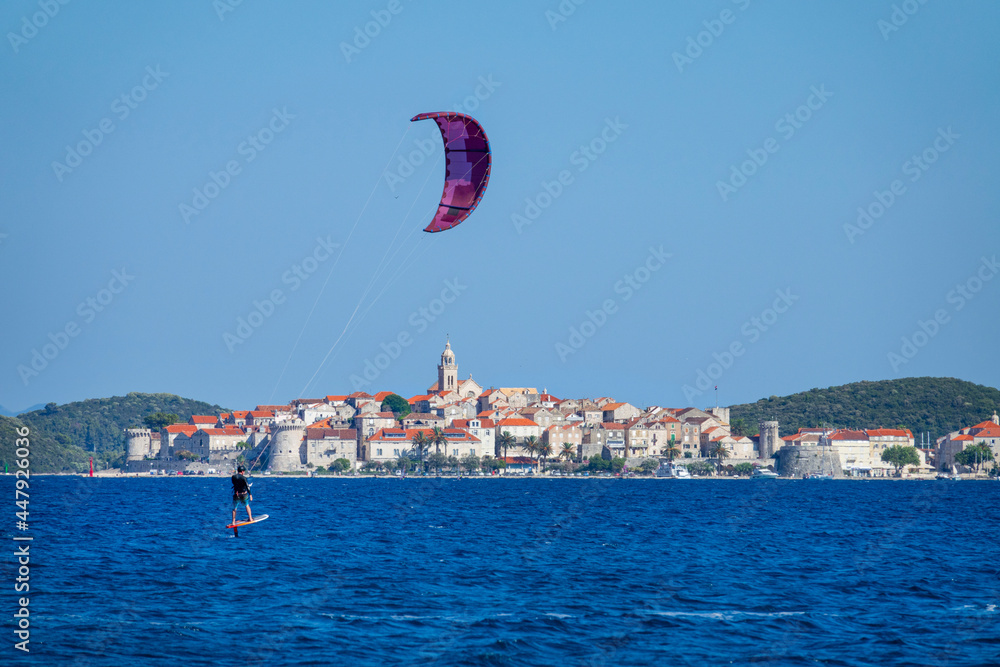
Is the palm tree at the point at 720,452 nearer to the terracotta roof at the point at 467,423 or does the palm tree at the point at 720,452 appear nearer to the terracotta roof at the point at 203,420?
the terracotta roof at the point at 467,423

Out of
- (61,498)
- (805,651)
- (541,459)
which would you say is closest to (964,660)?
(805,651)

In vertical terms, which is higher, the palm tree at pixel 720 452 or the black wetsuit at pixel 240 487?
the palm tree at pixel 720 452

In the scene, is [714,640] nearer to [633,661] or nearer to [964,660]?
[633,661]

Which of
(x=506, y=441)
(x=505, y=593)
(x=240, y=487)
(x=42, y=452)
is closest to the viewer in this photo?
(x=240, y=487)

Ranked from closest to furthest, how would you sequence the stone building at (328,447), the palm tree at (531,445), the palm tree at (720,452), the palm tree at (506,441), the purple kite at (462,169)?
the purple kite at (462,169) < the palm tree at (720,452) < the palm tree at (531,445) < the palm tree at (506,441) < the stone building at (328,447)

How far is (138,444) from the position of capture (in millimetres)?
160500

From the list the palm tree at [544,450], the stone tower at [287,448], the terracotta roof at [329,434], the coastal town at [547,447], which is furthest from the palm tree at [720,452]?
the stone tower at [287,448]

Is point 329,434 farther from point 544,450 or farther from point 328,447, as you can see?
point 544,450

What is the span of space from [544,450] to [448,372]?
40304 mm

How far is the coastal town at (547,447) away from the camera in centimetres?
14325

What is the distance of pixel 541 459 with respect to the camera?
14362 cm

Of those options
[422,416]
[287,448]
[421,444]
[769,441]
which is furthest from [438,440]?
[769,441]

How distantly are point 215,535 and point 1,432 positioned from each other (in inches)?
4488

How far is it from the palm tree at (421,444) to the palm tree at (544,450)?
550 inches
